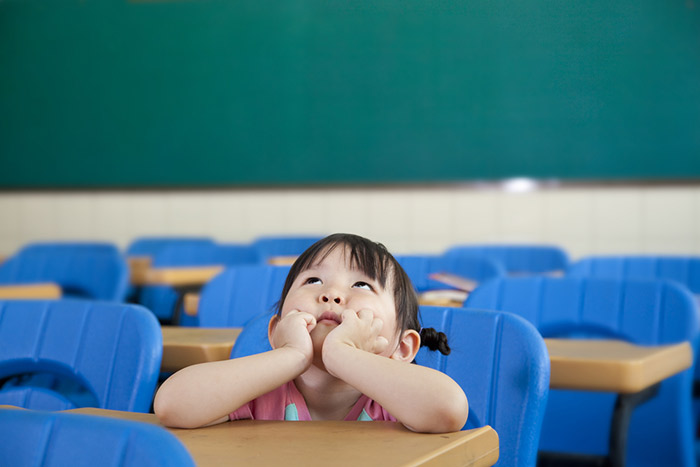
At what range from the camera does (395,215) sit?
15.4 ft

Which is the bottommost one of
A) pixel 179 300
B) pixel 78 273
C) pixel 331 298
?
pixel 179 300

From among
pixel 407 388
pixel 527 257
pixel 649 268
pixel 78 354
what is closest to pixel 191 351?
pixel 78 354

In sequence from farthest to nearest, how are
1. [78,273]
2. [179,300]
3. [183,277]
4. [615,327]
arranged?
[183,277], [179,300], [78,273], [615,327]

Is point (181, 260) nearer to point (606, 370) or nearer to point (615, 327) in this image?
point (615, 327)

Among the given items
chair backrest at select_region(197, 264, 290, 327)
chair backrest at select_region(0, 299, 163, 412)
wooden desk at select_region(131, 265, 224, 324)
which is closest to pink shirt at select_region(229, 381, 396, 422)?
chair backrest at select_region(0, 299, 163, 412)

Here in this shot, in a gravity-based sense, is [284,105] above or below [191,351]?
above

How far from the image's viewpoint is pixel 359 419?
114 centimetres

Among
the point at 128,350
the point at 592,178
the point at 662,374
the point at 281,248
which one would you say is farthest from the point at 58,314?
the point at 592,178

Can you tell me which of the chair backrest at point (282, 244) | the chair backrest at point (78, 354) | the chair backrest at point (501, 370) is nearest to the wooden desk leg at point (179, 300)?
the chair backrest at point (282, 244)

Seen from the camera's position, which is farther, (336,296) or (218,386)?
(336,296)

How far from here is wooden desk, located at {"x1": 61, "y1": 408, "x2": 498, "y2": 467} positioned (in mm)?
847

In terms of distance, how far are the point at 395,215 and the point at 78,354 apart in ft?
11.3

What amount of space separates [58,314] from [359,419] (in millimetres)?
549

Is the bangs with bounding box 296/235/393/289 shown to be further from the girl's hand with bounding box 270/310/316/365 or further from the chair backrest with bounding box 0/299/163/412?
the chair backrest with bounding box 0/299/163/412
